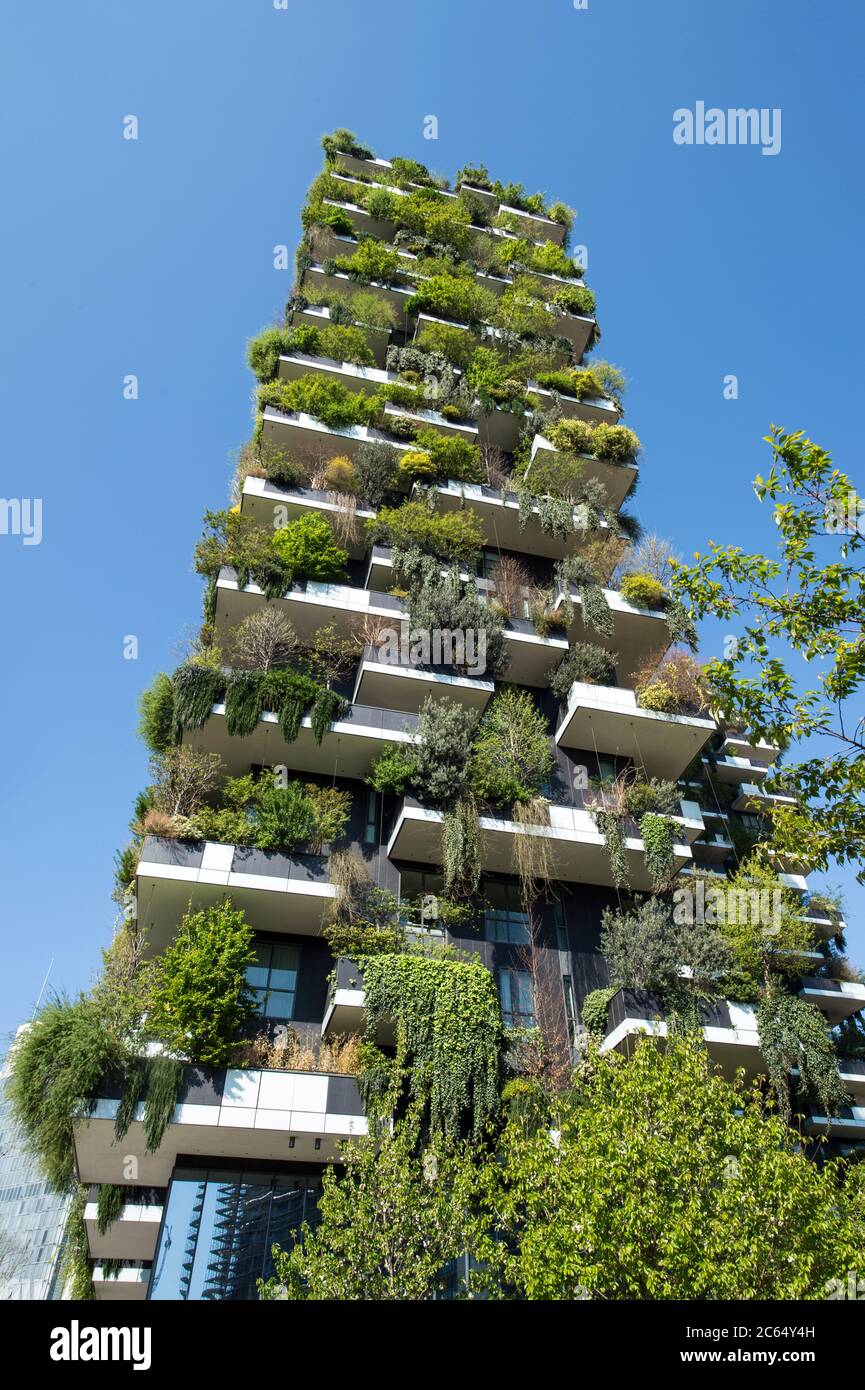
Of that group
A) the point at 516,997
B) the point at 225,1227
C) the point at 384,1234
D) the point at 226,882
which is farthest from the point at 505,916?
the point at 384,1234

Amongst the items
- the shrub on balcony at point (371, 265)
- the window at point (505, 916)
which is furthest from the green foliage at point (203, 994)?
the shrub on balcony at point (371, 265)

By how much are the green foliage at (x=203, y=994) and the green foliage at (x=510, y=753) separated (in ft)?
22.2

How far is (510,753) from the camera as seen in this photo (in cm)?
2127

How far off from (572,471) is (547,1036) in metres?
17.5

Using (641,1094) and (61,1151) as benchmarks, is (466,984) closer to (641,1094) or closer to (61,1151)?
(641,1094)

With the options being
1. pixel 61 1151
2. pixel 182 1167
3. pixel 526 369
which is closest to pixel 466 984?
pixel 182 1167

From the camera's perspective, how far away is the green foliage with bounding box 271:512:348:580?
23.2 meters

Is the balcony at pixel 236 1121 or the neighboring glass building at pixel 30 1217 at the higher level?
the balcony at pixel 236 1121

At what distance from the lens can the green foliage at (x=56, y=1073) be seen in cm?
1411

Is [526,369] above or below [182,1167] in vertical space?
above

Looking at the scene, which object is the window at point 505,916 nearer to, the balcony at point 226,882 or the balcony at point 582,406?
the balcony at point 226,882

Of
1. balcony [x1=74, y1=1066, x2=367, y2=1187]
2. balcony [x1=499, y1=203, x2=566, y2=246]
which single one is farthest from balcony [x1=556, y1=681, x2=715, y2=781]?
balcony [x1=499, y1=203, x2=566, y2=246]

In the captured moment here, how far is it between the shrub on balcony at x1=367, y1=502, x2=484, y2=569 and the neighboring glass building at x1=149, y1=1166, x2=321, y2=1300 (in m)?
16.1
